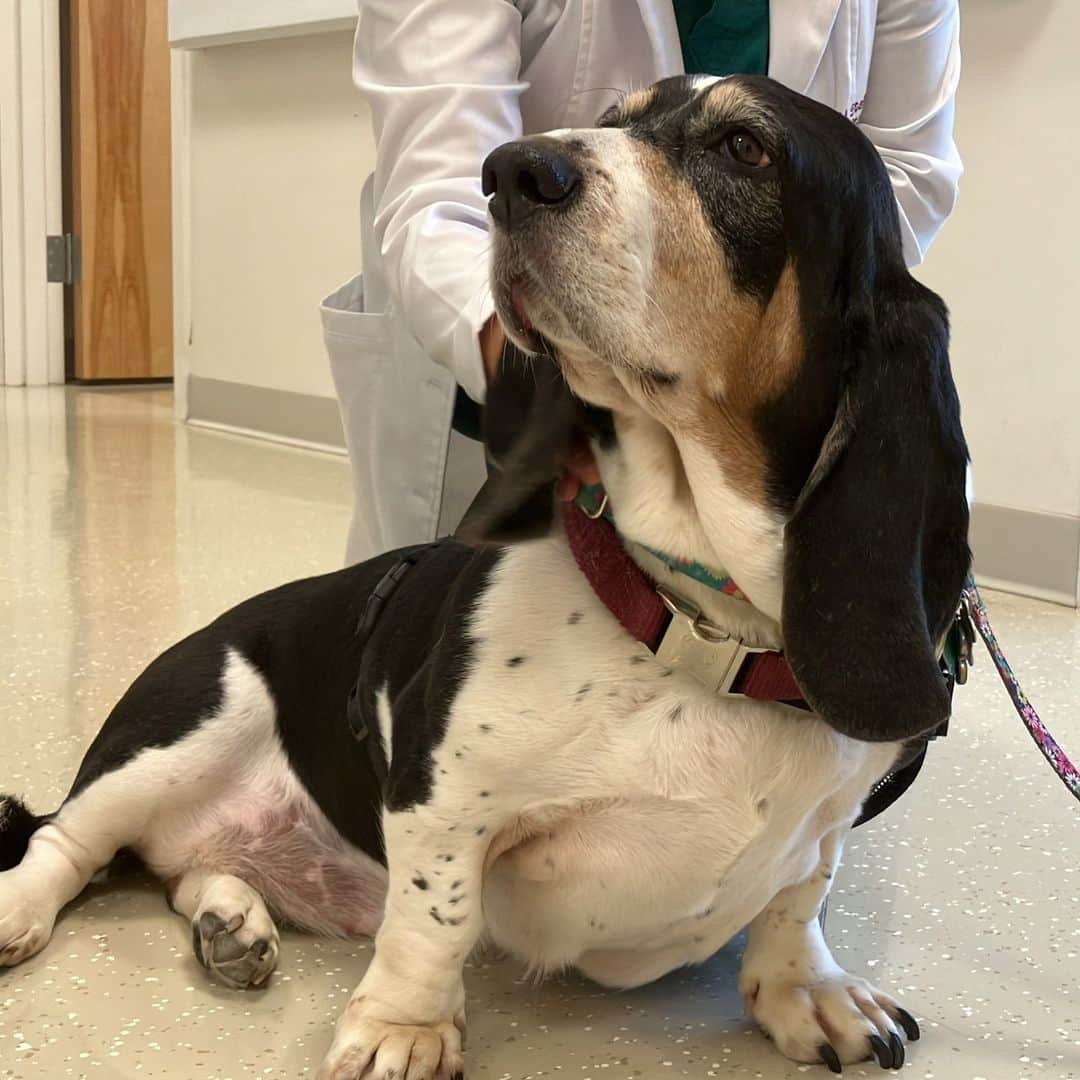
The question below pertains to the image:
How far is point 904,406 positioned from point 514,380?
35 cm

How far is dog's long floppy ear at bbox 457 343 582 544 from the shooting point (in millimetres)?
1162

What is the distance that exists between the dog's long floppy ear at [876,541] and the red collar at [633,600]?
0.05 metres

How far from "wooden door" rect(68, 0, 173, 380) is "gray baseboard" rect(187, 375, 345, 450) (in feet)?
4.47

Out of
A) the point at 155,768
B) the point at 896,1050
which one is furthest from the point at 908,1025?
the point at 155,768

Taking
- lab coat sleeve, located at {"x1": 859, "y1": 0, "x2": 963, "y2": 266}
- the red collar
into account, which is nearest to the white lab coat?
lab coat sleeve, located at {"x1": 859, "y1": 0, "x2": 963, "y2": 266}

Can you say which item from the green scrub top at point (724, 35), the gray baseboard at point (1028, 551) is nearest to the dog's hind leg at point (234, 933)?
the green scrub top at point (724, 35)

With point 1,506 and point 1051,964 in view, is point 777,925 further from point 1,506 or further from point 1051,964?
point 1,506

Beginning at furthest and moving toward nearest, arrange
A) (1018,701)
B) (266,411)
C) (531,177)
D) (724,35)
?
1. (266,411)
2. (724,35)
3. (1018,701)
4. (531,177)

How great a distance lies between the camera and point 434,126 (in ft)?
5.56

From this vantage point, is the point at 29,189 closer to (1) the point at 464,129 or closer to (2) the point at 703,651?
(1) the point at 464,129

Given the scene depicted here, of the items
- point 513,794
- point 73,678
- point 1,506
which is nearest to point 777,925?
point 513,794

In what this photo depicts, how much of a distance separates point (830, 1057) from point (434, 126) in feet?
3.63

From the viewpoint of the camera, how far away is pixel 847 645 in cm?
103

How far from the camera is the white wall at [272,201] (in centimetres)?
470
